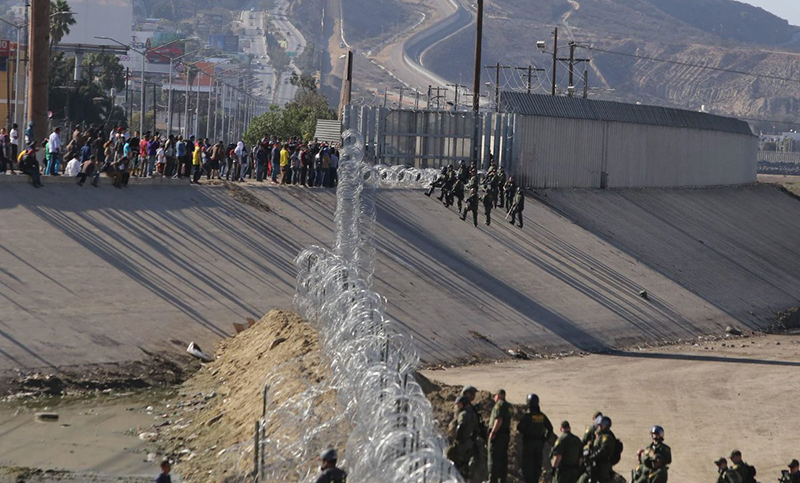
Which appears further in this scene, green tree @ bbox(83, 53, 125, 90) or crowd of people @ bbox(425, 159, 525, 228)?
green tree @ bbox(83, 53, 125, 90)

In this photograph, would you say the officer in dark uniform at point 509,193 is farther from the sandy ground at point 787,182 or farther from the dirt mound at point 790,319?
the sandy ground at point 787,182

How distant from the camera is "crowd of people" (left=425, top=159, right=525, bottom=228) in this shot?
1442 inches

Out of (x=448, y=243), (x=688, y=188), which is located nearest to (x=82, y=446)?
A: (x=448, y=243)

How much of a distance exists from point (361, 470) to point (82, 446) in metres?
8.09

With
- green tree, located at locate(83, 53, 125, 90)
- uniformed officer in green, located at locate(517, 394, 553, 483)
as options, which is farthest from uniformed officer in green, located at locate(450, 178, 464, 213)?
green tree, located at locate(83, 53, 125, 90)

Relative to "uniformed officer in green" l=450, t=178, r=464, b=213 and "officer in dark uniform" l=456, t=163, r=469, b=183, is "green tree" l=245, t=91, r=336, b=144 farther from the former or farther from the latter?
"uniformed officer in green" l=450, t=178, r=464, b=213

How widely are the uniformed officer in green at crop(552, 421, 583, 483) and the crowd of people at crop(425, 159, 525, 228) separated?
21376 millimetres

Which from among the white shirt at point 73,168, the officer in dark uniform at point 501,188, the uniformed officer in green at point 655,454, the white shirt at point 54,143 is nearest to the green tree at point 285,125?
the officer in dark uniform at point 501,188

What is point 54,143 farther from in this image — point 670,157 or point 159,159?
point 670,157

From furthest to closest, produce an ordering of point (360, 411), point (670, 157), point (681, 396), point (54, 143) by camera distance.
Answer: point (670, 157)
point (54, 143)
point (681, 396)
point (360, 411)

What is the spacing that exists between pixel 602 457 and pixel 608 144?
123 feet

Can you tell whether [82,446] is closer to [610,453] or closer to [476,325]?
[610,453]

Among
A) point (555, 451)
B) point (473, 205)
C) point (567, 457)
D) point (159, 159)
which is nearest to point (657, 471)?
point (567, 457)

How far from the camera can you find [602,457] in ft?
48.9
